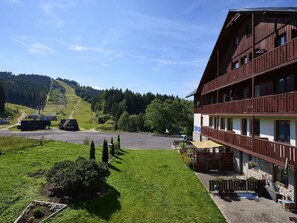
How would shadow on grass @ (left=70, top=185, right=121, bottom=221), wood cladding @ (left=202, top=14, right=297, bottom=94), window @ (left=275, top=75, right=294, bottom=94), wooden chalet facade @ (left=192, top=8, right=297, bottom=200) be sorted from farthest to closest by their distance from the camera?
window @ (left=275, top=75, right=294, bottom=94), wood cladding @ (left=202, top=14, right=297, bottom=94), wooden chalet facade @ (left=192, top=8, right=297, bottom=200), shadow on grass @ (left=70, top=185, right=121, bottom=221)

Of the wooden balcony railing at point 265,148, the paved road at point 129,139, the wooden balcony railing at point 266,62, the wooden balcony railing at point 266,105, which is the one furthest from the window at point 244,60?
the paved road at point 129,139

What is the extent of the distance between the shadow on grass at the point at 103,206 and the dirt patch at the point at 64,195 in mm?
504

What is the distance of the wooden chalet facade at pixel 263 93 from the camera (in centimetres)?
1588

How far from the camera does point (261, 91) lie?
859 inches

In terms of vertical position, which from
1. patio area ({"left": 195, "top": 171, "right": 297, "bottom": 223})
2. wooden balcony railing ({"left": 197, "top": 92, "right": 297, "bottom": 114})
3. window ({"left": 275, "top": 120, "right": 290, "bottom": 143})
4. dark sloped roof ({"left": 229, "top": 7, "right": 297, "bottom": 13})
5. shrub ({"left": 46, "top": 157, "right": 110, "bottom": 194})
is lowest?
patio area ({"left": 195, "top": 171, "right": 297, "bottom": 223})

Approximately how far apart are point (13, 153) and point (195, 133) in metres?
28.6

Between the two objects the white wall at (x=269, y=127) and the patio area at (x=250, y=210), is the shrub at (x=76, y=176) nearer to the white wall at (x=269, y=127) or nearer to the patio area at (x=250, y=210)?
the patio area at (x=250, y=210)

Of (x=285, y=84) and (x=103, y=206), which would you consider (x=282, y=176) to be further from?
(x=103, y=206)

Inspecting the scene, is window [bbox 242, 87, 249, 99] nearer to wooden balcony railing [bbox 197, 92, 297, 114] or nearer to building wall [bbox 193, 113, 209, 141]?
wooden balcony railing [bbox 197, 92, 297, 114]

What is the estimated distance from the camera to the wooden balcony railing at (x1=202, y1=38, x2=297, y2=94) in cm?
1484

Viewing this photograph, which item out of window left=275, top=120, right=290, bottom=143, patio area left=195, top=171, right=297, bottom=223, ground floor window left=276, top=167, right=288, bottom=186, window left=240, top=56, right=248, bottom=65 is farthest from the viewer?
window left=240, top=56, right=248, bottom=65

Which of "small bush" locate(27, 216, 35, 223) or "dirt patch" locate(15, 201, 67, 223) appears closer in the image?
"small bush" locate(27, 216, 35, 223)

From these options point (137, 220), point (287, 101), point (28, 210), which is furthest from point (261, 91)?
point (28, 210)

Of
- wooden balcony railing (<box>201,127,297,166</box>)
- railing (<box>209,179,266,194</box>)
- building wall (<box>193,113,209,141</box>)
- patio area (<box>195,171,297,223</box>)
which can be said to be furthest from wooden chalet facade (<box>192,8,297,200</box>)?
building wall (<box>193,113,209,141</box>)
